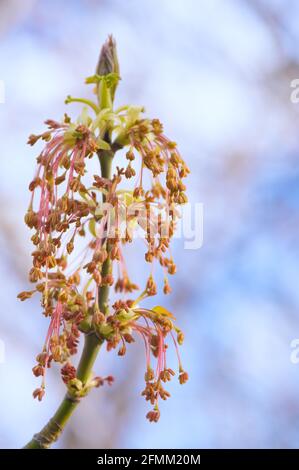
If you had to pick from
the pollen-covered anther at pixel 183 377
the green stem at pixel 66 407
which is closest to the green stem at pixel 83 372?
the green stem at pixel 66 407

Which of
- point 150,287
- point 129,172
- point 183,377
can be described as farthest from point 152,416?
point 129,172

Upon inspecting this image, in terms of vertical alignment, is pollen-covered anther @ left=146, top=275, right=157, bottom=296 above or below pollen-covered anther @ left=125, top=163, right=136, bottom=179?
below

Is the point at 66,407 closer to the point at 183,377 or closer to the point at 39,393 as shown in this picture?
the point at 39,393

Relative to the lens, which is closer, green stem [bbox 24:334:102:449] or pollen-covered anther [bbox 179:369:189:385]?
green stem [bbox 24:334:102:449]

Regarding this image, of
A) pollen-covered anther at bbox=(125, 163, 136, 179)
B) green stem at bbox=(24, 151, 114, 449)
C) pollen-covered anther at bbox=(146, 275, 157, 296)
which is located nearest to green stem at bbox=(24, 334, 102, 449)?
green stem at bbox=(24, 151, 114, 449)

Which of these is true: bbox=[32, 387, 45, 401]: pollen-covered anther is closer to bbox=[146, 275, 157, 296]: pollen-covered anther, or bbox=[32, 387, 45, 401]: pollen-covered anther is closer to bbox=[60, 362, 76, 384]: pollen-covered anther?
bbox=[60, 362, 76, 384]: pollen-covered anther

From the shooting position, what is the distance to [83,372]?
169cm

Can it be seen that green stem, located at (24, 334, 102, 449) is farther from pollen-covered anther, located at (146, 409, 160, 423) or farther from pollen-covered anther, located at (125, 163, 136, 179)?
pollen-covered anther, located at (125, 163, 136, 179)

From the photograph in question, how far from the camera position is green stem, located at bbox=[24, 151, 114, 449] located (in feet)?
5.35

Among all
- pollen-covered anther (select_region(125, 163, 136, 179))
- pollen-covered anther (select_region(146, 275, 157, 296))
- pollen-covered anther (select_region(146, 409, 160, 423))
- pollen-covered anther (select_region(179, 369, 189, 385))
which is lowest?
pollen-covered anther (select_region(146, 409, 160, 423))

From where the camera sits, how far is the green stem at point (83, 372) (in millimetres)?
1631
